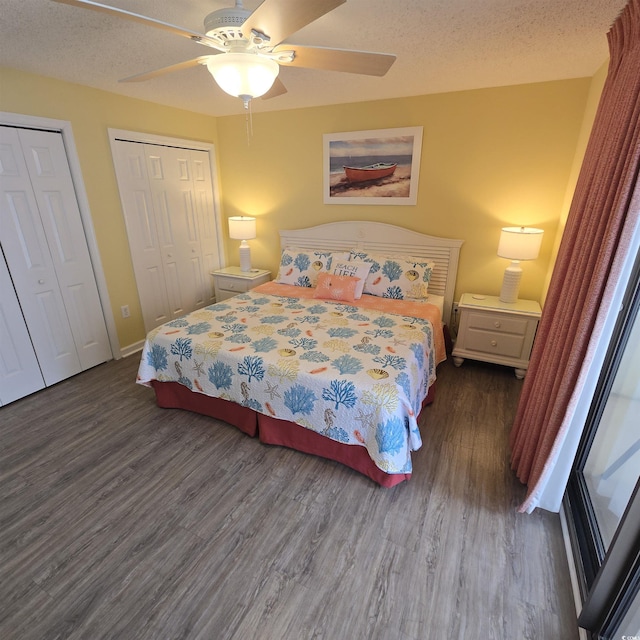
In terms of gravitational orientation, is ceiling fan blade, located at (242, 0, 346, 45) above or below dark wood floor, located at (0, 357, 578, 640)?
above

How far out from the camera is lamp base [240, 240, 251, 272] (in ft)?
13.1

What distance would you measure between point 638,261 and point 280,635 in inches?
79.5

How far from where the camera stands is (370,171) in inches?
132

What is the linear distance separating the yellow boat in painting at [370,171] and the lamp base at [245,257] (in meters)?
1.41

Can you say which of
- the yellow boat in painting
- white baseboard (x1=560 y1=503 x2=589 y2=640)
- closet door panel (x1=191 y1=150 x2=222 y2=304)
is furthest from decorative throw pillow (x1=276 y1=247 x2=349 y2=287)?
white baseboard (x1=560 y1=503 x2=589 y2=640)

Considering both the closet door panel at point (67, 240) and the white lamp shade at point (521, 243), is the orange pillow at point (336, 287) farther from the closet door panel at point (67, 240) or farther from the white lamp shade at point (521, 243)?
the closet door panel at point (67, 240)

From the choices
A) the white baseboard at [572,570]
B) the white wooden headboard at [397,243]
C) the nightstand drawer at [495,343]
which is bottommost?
the white baseboard at [572,570]

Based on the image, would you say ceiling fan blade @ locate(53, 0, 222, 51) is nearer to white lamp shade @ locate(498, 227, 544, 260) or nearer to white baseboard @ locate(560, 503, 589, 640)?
white lamp shade @ locate(498, 227, 544, 260)

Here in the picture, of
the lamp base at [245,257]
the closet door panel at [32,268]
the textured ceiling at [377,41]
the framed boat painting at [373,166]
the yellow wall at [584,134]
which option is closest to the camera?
the textured ceiling at [377,41]

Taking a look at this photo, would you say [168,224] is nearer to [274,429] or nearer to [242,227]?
[242,227]

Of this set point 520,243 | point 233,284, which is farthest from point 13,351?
point 520,243

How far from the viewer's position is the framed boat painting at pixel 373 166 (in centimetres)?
317

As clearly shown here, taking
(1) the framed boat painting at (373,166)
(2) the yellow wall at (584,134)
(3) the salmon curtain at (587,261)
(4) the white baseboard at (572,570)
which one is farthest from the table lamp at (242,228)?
(4) the white baseboard at (572,570)

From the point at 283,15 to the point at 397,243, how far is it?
7.92 ft
